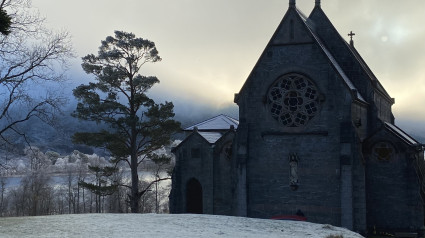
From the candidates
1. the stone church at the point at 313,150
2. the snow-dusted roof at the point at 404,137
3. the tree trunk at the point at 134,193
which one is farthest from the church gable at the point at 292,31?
the tree trunk at the point at 134,193

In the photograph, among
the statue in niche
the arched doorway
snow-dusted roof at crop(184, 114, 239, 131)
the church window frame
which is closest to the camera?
the statue in niche

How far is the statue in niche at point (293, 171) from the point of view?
24.1 m

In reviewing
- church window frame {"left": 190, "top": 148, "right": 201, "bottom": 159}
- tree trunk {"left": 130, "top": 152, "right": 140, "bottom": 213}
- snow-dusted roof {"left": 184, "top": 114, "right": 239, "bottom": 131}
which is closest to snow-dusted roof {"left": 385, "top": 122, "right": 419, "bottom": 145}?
snow-dusted roof {"left": 184, "top": 114, "right": 239, "bottom": 131}

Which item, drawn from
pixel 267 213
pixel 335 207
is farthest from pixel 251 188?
pixel 335 207

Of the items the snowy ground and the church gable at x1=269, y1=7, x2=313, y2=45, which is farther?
the church gable at x1=269, y1=7, x2=313, y2=45

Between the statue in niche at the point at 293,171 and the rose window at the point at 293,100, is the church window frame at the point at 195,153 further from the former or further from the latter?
the statue in niche at the point at 293,171

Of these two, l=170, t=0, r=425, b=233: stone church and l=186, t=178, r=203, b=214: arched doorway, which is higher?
l=170, t=0, r=425, b=233: stone church

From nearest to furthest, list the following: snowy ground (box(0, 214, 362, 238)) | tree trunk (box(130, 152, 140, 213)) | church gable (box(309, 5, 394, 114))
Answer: snowy ground (box(0, 214, 362, 238)), church gable (box(309, 5, 394, 114)), tree trunk (box(130, 152, 140, 213))

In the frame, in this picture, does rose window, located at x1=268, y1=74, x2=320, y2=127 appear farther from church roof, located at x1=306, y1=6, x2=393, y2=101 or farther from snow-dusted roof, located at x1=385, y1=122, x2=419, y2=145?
snow-dusted roof, located at x1=385, y1=122, x2=419, y2=145

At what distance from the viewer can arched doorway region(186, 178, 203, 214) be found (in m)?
31.2

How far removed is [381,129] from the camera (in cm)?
2458

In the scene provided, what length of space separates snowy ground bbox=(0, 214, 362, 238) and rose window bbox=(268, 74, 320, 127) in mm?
9241

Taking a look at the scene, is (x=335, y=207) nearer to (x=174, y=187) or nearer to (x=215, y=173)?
(x=215, y=173)

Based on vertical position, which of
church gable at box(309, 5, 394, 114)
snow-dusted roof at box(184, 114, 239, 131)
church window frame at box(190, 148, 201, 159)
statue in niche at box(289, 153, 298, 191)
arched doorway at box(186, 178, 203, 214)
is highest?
church gable at box(309, 5, 394, 114)
